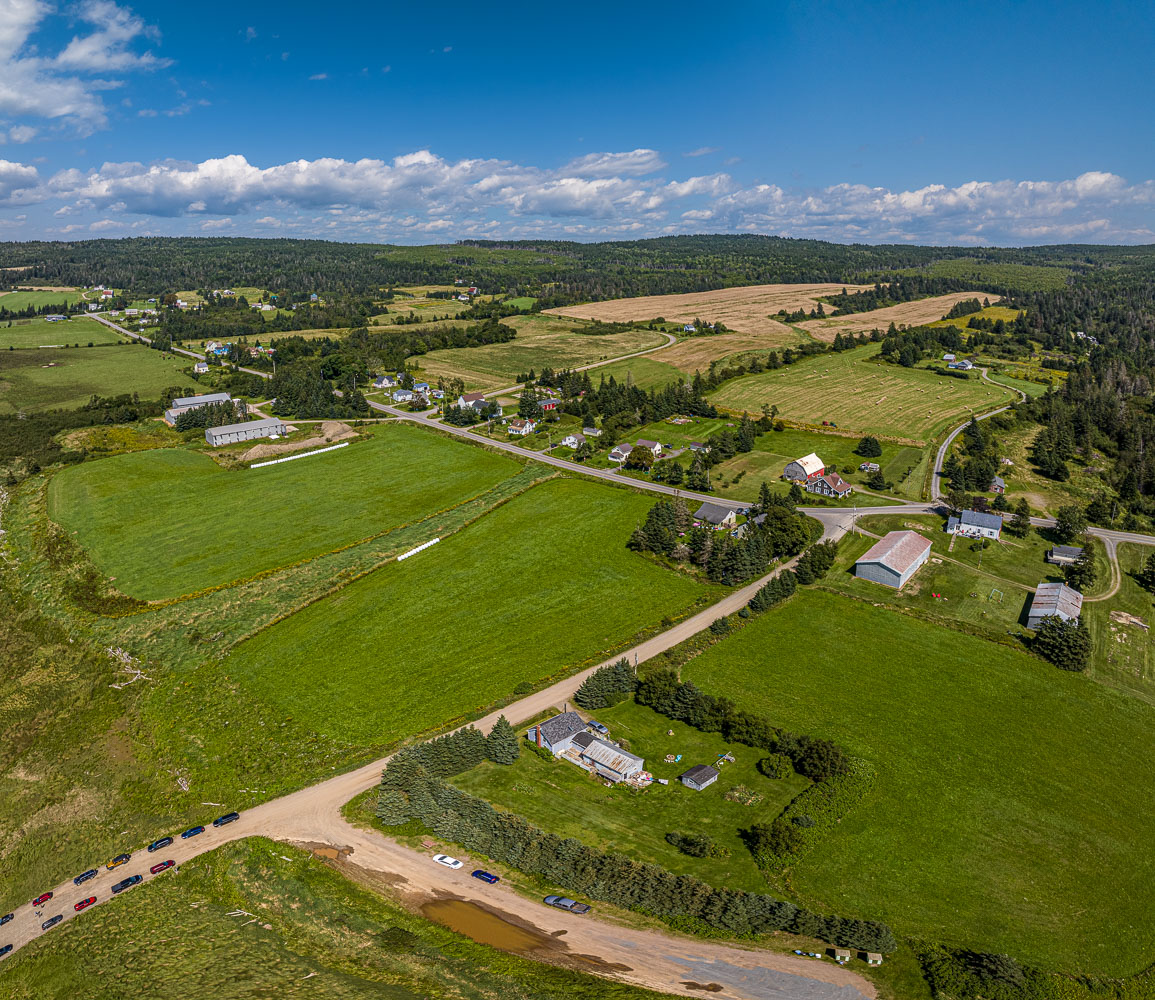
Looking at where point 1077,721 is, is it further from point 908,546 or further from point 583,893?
point 583,893

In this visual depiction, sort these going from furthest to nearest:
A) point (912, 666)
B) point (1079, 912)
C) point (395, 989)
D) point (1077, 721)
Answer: point (912, 666)
point (1077, 721)
point (1079, 912)
point (395, 989)

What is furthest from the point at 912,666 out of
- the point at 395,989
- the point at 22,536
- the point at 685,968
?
the point at 22,536

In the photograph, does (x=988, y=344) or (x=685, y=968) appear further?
(x=988, y=344)

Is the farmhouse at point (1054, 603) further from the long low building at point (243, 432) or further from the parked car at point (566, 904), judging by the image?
the long low building at point (243, 432)

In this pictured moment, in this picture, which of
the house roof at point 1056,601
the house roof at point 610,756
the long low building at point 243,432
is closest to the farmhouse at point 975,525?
the house roof at point 1056,601

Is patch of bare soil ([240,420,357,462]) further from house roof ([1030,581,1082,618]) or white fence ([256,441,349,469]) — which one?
house roof ([1030,581,1082,618])

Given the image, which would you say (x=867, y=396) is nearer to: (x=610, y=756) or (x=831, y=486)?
(x=831, y=486)

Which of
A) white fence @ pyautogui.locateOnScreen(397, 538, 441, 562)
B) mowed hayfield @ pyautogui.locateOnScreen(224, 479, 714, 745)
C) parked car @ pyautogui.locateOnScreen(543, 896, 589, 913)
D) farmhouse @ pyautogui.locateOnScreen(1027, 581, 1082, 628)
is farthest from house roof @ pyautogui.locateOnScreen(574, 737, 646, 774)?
farmhouse @ pyautogui.locateOnScreen(1027, 581, 1082, 628)
